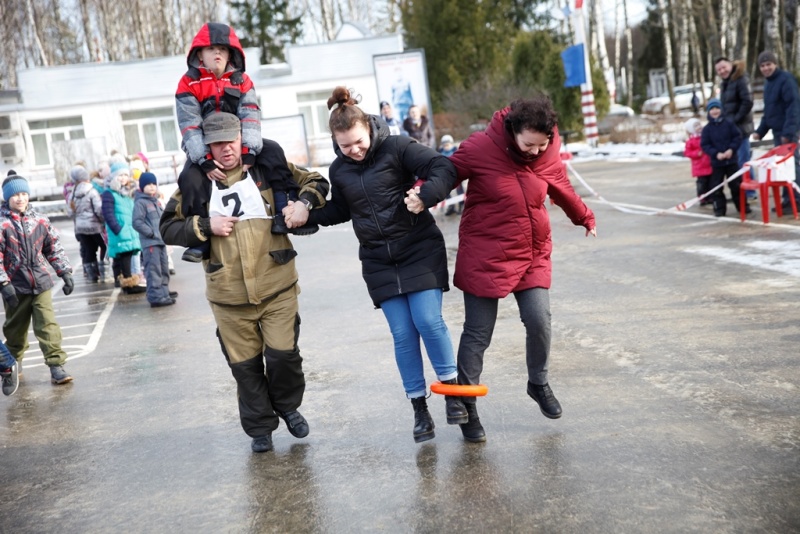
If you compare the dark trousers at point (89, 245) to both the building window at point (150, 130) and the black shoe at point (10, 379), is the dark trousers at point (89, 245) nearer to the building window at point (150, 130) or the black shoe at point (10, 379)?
→ the black shoe at point (10, 379)

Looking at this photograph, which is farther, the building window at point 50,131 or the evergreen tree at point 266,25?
the evergreen tree at point 266,25

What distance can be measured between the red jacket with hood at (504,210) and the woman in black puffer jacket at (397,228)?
0.51ft

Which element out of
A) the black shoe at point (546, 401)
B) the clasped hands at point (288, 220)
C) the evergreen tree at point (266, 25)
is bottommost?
the black shoe at point (546, 401)

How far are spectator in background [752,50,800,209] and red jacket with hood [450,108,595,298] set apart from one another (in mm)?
8099

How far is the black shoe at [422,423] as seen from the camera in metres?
5.02

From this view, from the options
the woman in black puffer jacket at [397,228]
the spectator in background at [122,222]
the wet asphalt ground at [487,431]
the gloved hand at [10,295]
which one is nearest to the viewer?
the wet asphalt ground at [487,431]

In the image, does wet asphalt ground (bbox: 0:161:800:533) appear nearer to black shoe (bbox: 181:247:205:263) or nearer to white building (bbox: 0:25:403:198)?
black shoe (bbox: 181:247:205:263)

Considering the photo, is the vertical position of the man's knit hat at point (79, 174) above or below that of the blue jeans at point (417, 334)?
above

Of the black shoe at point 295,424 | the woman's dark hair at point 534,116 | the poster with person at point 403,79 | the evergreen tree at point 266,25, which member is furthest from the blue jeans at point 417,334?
the evergreen tree at point 266,25

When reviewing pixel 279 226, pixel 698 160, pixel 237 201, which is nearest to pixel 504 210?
→ pixel 279 226

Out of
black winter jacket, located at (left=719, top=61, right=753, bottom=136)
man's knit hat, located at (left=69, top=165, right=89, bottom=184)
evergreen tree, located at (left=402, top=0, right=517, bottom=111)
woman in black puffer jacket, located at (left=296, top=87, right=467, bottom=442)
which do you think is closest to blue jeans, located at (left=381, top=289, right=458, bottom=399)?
woman in black puffer jacket, located at (left=296, top=87, right=467, bottom=442)

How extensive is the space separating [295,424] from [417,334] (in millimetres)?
924

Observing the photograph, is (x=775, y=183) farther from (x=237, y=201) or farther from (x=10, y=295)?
(x=10, y=295)

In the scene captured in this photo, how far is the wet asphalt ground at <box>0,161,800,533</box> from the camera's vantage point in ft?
13.4
